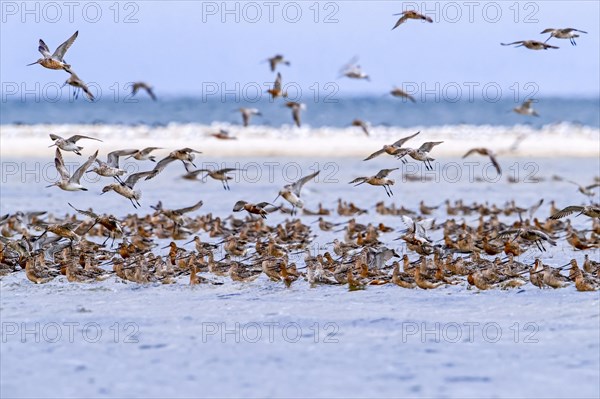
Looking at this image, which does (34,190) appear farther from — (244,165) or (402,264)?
(402,264)

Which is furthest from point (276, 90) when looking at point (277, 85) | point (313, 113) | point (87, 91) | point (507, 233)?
point (313, 113)

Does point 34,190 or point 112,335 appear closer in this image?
point 112,335

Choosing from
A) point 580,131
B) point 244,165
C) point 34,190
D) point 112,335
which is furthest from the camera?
point 580,131

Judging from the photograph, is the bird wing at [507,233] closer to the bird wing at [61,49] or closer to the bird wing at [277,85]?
the bird wing at [277,85]

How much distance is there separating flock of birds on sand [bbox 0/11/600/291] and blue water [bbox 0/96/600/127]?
48.8 m

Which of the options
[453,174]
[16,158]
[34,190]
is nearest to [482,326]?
[34,190]

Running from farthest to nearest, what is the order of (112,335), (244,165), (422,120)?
(422,120) < (244,165) < (112,335)

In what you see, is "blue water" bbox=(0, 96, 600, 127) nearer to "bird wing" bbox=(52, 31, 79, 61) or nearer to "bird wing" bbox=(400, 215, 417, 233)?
"bird wing" bbox=(400, 215, 417, 233)

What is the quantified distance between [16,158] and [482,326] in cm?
3871

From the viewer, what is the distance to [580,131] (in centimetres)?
6656

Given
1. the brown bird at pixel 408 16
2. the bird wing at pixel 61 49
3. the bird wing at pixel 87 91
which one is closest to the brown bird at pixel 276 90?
the brown bird at pixel 408 16

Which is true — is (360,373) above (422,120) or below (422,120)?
below

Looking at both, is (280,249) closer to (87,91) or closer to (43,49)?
(87,91)

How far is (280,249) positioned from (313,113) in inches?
2479
